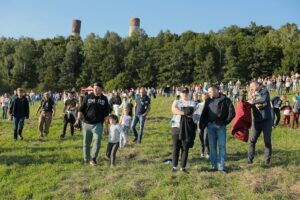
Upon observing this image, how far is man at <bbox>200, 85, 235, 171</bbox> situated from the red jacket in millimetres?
579

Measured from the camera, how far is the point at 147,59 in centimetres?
8006

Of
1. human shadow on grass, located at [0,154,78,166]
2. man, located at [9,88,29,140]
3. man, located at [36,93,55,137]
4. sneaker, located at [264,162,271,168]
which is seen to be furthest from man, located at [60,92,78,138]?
sneaker, located at [264,162,271,168]

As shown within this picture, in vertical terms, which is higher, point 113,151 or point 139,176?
point 113,151

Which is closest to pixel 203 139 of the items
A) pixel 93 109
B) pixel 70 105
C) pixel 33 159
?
pixel 93 109

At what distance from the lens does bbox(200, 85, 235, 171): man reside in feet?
27.8

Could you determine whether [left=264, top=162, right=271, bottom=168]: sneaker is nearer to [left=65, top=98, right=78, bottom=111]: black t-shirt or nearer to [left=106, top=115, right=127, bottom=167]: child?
[left=106, top=115, right=127, bottom=167]: child

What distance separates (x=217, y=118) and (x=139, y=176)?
86.1 inches

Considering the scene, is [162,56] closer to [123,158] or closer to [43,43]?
[43,43]

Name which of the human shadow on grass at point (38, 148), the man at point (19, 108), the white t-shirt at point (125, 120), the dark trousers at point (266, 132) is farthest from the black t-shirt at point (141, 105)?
the dark trousers at point (266, 132)

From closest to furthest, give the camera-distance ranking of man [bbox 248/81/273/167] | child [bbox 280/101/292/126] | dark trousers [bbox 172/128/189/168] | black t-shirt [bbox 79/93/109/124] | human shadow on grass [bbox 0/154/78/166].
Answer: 1. dark trousers [bbox 172/128/189/168]
2. man [bbox 248/81/273/167]
3. black t-shirt [bbox 79/93/109/124]
4. human shadow on grass [bbox 0/154/78/166]
5. child [bbox 280/101/292/126]

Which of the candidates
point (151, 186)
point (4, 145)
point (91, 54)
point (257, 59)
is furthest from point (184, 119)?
point (91, 54)

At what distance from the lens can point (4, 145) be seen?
13.1 metres

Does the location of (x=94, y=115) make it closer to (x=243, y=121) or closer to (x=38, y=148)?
(x=243, y=121)

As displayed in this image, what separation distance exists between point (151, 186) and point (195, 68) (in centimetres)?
6844
